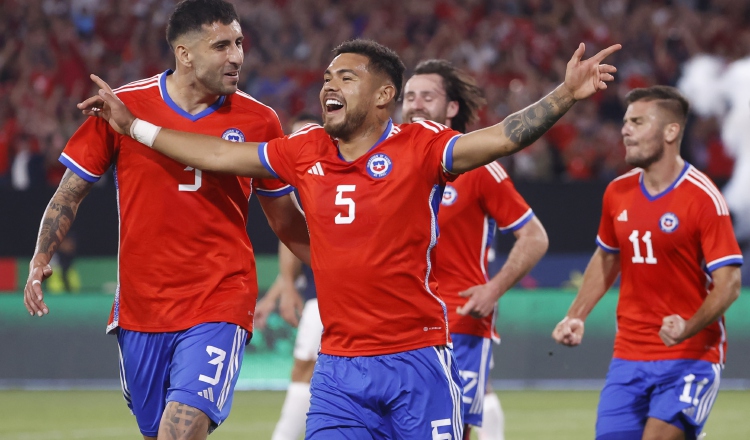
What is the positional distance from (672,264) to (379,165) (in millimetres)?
2417

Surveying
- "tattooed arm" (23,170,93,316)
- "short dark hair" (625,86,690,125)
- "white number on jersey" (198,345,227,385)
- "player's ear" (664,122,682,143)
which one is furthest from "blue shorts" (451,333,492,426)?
"tattooed arm" (23,170,93,316)

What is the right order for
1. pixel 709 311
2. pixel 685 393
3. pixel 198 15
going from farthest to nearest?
1. pixel 685 393
2. pixel 709 311
3. pixel 198 15

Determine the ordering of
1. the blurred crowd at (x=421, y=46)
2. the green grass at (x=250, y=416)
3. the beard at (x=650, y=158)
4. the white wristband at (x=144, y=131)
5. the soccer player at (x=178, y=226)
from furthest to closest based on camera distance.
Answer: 1. the blurred crowd at (x=421, y=46)
2. the green grass at (x=250, y=416)
3. the beard at (x=650, y=158)
4. the soccer player at (x=178, y=226)
5. the white wristband at (x=144, y=131)

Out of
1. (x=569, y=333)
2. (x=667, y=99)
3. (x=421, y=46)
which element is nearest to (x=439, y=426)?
(x=569, y=333)

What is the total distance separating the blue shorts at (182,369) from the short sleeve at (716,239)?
2.72 m

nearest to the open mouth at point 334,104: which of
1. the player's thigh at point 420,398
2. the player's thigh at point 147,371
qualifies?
the player's thigh at point 420,398

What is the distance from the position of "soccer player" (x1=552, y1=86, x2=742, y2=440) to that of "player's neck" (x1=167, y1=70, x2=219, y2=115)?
8.16 ft

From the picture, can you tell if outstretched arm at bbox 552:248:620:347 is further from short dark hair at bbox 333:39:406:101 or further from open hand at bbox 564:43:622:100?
open hand at bbox 564:43:622:100

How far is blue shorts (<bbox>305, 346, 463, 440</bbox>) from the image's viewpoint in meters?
4.86

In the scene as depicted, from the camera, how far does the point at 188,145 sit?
534 centimetres

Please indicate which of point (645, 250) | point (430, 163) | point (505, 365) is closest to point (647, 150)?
point (645, 250)

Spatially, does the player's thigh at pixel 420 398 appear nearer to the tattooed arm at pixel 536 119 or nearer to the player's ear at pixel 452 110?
the tattooed arm at pixel 536 119

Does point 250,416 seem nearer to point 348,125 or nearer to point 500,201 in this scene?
point 500,201

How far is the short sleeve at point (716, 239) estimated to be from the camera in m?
6.37
